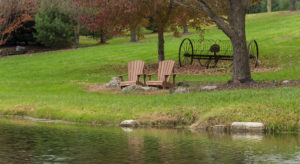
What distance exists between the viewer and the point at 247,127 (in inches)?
499

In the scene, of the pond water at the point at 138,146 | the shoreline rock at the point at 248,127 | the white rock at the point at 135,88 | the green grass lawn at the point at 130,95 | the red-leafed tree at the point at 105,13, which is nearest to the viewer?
the pond water at the point at 138,146

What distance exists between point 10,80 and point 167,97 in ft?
44.6

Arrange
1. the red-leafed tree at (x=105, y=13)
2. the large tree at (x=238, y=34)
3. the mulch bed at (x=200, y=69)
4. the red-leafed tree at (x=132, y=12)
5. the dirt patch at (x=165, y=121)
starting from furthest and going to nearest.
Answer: the mulch bed at (x=200, y=69)
the red-leafed tree at (x=105, y=13)
the red-leafed tree at (x=132, y=12)
the large tree at (x=238, y=34)
the dirt patch at (x=165, y=121)

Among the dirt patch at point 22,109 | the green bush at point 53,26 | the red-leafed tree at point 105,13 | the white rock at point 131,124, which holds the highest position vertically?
the green bush at point 53,26

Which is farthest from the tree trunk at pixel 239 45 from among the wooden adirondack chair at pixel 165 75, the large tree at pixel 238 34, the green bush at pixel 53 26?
the green bush at pixel 53 26

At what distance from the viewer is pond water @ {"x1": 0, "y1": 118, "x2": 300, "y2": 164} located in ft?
31.3

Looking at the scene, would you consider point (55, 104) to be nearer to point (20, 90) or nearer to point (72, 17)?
point (20, 90)

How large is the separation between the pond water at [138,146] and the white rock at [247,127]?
512mm

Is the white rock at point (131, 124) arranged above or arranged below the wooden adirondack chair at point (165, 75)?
below

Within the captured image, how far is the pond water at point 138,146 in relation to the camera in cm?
955

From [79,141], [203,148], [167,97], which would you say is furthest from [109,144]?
[167,97]

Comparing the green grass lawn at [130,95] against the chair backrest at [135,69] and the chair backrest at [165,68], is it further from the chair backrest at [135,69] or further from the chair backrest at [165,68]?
the chair backrest at [165,68]

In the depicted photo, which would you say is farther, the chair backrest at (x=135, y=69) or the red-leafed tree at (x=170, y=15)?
the red-leafed tree at (x=170, y=15)

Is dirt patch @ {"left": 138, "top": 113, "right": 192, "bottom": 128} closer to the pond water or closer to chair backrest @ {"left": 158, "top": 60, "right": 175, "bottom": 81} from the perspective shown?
the pond water
